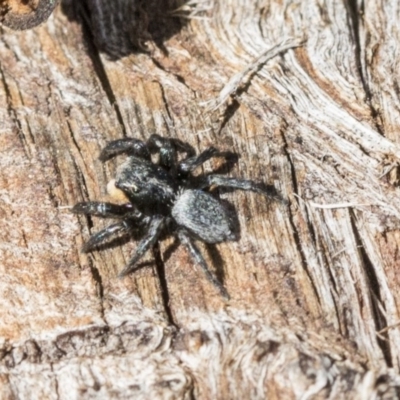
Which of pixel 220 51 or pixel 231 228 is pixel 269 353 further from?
pixel 220 51

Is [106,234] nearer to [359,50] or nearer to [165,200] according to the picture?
[165,200]

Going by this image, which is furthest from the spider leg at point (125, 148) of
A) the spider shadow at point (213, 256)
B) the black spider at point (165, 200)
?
the spider shadow at point (213, 256)

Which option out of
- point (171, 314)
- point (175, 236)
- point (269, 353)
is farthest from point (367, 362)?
point (175, 236)

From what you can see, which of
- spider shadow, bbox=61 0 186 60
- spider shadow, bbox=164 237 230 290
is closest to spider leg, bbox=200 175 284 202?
spider shadow, bbox=164 237 230 290

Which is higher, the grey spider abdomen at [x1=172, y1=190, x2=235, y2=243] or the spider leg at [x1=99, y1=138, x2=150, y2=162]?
the spider leg at [x1=99, y1=138, x2=150, y2=162]

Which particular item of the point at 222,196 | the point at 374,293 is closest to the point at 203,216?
the point at 222,196

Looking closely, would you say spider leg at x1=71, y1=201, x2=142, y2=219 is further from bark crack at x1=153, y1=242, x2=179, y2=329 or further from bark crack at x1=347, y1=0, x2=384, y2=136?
bark crack at x1=347, y1=0, x2=384, y2=136
